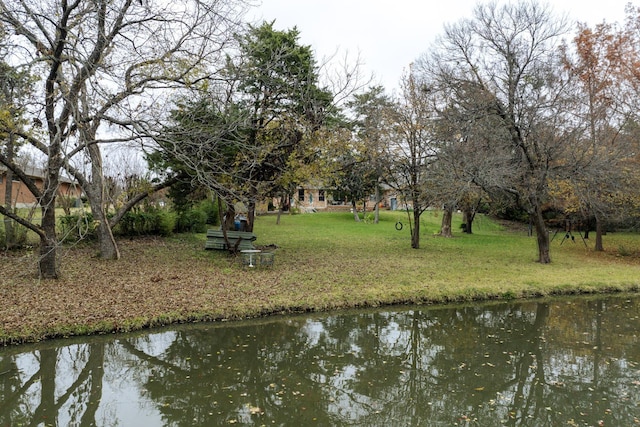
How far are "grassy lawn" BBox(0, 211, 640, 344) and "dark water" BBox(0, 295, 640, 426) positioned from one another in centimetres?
64

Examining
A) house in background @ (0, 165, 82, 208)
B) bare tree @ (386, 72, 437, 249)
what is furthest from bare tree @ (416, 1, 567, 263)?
house in background @ (0, 165, 82, 208)

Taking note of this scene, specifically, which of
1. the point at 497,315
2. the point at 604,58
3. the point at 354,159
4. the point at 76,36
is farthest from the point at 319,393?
the point at 604,58

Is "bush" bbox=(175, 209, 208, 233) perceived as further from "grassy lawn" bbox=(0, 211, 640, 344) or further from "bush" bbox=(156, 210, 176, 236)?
"bush" bbox=(156, 210, 176, 236)

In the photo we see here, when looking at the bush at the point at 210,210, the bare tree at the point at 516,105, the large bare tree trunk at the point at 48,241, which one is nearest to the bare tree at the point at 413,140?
the bare tree at the point at 516,105

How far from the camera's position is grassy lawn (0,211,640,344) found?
8.92m

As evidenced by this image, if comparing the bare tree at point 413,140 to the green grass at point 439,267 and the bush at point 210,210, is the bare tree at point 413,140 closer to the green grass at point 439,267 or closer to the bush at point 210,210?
the green grass at point 439,267

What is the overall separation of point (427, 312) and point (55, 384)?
24.8 ft

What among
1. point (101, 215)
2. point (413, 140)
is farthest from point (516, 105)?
point (101, 215)

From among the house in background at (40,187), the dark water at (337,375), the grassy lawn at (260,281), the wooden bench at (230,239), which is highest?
the house in background at (40,187)

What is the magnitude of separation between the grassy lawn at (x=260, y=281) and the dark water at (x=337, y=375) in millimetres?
636

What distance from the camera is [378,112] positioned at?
18.3 metres

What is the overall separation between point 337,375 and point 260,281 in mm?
5749

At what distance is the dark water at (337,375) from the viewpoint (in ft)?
17.3

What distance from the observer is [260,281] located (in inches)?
469
